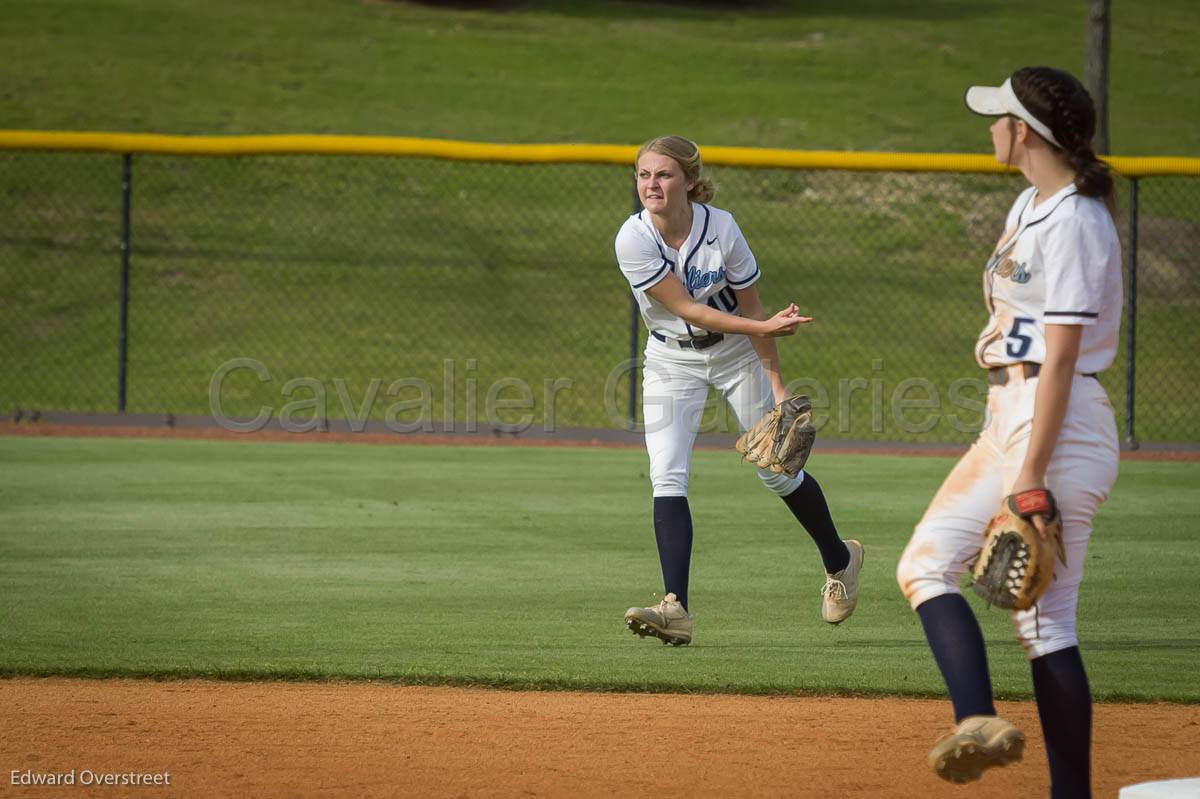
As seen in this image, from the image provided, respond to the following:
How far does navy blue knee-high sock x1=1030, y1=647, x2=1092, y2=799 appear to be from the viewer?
10.8 feet

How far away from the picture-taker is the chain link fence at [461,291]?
1474cm

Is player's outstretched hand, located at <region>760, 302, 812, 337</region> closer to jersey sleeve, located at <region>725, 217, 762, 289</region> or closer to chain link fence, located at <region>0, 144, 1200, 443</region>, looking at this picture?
jersey sleeve, located at <region>725, 217, 762, 289</region>

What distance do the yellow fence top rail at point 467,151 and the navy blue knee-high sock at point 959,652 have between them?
9027 millimetres

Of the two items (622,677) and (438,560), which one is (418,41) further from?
(622,677)

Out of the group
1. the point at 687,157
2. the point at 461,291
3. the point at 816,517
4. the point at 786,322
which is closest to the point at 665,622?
the point at 816,517

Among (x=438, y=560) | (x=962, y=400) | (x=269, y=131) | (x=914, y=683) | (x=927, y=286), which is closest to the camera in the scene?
(x=914, y=683)

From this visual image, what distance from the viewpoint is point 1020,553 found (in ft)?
10.4

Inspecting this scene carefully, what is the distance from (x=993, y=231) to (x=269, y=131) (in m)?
12.5

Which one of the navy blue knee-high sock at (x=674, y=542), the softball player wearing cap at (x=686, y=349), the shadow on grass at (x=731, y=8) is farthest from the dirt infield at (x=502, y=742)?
the shadow on grass at (x=731, y=8)

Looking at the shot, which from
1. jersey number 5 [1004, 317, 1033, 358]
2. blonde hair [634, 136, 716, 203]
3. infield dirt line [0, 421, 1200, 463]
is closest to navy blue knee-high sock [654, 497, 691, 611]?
blonde hair [634, 136, 716, 203]

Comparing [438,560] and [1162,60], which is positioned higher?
[1162,60]

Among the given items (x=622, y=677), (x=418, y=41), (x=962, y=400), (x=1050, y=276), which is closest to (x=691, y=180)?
(x=622, y=677)

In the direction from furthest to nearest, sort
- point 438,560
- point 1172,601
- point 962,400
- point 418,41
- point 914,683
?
1. point 418,41
2. point 962,400
3. point 438,560
4. point 1172,601
5. point 914,683

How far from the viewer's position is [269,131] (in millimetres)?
24953
